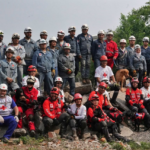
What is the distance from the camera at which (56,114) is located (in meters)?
8.08

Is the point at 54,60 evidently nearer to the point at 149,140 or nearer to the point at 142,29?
the point at 149,140

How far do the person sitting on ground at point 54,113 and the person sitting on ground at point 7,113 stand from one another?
0.95 meters

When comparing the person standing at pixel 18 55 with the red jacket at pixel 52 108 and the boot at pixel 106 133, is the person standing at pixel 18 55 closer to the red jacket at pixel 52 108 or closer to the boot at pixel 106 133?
the red jacket at pixel 52 108

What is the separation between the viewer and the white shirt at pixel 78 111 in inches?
315

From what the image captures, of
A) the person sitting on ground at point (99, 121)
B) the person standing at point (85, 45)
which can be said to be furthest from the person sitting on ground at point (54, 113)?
the person standing at point (85, 45)

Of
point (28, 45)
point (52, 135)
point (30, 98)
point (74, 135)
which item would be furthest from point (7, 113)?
point (28, 45)

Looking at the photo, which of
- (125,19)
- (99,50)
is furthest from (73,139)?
(125,19)

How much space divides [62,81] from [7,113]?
243 cm

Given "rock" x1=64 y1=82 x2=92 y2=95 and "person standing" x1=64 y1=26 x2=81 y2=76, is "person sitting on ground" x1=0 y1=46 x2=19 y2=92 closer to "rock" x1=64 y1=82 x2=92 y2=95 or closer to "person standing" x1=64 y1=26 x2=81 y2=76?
"person standing" x1=64 y1=26 x2=81 y2=76

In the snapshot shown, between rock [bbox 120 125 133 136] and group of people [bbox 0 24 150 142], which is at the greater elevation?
group of people [bbox 0 24 150 142]

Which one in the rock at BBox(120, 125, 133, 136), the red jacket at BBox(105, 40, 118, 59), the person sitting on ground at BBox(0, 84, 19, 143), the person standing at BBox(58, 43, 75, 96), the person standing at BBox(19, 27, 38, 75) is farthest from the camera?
the red jacket at BBox(105, 40, 118, 59)

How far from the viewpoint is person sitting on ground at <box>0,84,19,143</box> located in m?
7.23

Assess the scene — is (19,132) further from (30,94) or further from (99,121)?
(99,121)

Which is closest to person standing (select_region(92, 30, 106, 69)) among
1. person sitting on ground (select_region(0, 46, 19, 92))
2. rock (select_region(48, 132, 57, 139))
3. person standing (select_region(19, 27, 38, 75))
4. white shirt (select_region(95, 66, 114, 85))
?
white shirt (select_region(95, 66, 114, 85))
